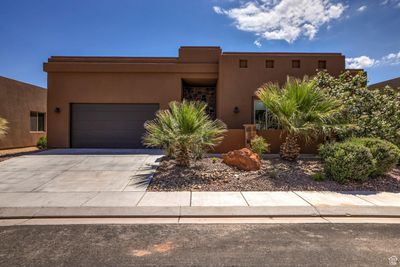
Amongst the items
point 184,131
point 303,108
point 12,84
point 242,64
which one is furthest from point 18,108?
point 303,108

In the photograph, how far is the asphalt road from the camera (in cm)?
368

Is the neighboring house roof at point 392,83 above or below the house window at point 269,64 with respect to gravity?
below

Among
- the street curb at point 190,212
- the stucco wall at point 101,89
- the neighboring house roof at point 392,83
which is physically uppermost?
the neighboring house roof at point 392,83

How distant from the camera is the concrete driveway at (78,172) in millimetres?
7578

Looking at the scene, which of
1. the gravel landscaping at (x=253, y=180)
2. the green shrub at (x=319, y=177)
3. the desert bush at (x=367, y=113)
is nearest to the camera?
the gravel landscaping at (x=253, y=180)

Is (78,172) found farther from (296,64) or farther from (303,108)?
(296,64)

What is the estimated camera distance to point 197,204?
610 centimetres

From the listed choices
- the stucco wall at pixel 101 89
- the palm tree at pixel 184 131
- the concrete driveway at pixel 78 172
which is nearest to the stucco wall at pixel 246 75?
the stucco wall at pixel 101 89

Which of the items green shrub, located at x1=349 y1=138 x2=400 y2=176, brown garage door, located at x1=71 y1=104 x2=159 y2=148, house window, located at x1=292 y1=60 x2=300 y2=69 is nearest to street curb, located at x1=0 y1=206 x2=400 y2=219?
green shrub, located at x1=349 y1=138 x2=400 y2=176

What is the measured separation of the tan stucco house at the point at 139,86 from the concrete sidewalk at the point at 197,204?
7.25m

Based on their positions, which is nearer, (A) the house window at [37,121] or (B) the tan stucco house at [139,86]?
(B) the tan stucco house at [139,86]

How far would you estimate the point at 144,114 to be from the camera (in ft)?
47.5

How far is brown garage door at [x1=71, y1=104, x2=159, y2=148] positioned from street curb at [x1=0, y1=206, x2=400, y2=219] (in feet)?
29.1

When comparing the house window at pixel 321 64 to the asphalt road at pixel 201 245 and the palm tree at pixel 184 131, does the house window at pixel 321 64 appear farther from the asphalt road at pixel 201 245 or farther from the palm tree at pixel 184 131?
the asphalt road at pixel 201 245
